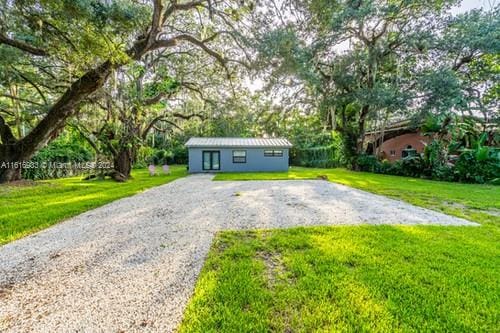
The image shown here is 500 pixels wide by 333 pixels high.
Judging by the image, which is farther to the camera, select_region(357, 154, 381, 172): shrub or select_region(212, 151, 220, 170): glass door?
select_region(212, 151, 220, 170): glass door

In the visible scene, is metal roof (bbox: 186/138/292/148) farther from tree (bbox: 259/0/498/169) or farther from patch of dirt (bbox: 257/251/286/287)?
patch of dirt (bbox: 257/251/286/287)

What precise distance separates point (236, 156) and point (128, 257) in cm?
1373

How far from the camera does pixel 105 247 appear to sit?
3.03 metres

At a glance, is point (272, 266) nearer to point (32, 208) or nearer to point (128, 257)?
point (128, 257)

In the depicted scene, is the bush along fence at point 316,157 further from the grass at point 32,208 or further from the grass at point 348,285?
the grass at point 348,285

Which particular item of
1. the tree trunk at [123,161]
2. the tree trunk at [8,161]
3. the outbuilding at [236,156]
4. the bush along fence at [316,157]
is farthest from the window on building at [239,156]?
the tree trunk at [8,161]

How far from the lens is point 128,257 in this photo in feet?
8.97

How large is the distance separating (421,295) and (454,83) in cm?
1202

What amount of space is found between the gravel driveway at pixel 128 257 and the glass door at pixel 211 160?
10329 mm

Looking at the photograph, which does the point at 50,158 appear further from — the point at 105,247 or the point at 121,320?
the point at 121,320

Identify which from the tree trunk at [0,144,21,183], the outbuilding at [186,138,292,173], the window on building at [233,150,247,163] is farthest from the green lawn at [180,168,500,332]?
the window on building at [233,150,247,163]

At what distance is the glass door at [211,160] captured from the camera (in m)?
16.0

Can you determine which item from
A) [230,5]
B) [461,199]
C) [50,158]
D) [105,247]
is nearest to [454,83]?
[461,199]

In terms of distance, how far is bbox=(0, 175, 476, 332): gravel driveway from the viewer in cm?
173
